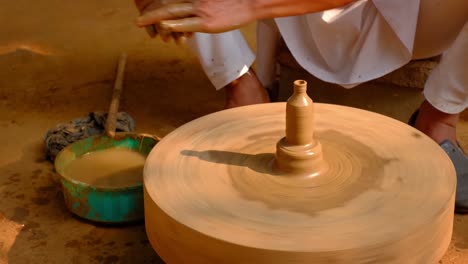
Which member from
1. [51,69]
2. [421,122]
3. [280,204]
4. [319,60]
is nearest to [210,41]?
[319,60]

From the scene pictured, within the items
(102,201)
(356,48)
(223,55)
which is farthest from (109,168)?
(356,48)

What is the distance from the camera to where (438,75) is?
8.07 feet

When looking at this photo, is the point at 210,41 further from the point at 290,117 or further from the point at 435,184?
the point at 435,184

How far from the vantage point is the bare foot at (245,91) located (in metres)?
2.79

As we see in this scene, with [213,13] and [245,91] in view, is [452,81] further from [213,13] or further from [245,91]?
[213,13]

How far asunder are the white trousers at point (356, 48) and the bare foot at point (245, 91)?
4 centimetres

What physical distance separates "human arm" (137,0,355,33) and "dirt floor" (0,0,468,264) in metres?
0.78

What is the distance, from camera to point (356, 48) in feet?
8.54

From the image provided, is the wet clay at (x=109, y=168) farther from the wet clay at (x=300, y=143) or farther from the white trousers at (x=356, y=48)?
the wet clay at (x=300, y=143)

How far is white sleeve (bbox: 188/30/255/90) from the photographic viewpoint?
2695mm

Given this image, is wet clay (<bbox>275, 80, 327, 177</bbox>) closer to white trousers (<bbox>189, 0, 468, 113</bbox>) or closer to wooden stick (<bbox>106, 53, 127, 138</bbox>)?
white trousers (<bbox>189, 0, 468, 113</bbox>)

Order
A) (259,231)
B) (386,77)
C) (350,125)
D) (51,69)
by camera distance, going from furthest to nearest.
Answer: (51,69) < (386,77) < (350,125) < (259,231)

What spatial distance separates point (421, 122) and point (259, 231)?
1.15 metres

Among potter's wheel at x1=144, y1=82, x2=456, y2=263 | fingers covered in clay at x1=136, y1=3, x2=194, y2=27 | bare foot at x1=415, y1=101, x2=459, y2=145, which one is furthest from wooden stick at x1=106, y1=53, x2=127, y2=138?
bare foot at x1=415, y1=101, x2=459, y2=145
